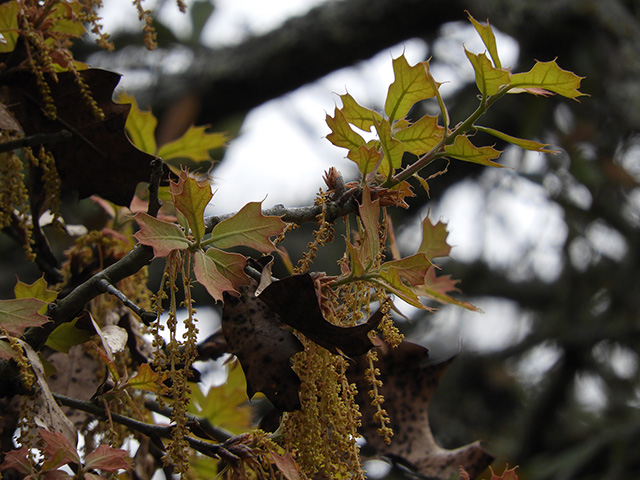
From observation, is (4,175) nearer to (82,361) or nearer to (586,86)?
(82,361)

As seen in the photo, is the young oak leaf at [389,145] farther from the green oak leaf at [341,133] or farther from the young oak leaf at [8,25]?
the young oak leaf at [8,25]

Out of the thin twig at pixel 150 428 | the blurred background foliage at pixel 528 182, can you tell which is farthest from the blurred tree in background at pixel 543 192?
the thin twig at pixel 150 428

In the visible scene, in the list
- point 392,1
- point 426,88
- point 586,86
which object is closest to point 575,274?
point 586,86

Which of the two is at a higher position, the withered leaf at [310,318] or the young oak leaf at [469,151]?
the young oak leaf at [469,151]

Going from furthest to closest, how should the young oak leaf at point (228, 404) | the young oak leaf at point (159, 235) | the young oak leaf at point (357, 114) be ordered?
1. the young oak leaf at point (228, 404)
2. the young oak leaf at point (357, 114)
3. the young oak leaf at point (159, 235)

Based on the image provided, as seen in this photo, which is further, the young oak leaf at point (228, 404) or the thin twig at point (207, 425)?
the young oak leaf at point (228, 404)

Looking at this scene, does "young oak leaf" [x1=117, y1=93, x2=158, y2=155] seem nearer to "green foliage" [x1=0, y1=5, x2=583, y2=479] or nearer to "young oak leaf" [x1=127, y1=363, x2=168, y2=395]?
"green foliage" [x1=0, y1=5, x2=583, y2=479]

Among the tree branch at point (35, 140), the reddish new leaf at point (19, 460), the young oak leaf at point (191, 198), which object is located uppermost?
the tree branch at point (35, 140)
